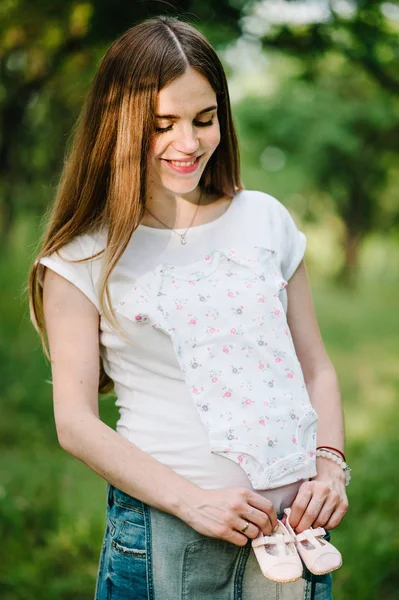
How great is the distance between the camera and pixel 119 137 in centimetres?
163

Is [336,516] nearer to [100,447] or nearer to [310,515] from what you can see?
[310,515]

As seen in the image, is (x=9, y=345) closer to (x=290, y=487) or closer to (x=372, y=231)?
(x=290, y=487)

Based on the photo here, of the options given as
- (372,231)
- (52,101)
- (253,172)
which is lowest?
(372,231)

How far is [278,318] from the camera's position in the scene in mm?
1649

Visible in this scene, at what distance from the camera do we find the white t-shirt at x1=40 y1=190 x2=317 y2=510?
154 centimetres

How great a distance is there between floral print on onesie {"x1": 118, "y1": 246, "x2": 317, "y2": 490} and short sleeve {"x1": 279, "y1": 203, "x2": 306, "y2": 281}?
11 centimetres

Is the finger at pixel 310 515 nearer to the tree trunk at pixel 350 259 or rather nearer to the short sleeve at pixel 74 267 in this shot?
the short sleeve at pixel 74 267

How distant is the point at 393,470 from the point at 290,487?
309cm

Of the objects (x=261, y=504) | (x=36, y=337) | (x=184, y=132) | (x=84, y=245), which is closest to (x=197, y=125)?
(x=184, y=132)

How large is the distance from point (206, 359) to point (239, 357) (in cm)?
7

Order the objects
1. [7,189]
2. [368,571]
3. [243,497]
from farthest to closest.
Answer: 1. [7,189]
2. [368,571]
3. [243,497]

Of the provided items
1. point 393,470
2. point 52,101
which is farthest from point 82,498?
point 52,101

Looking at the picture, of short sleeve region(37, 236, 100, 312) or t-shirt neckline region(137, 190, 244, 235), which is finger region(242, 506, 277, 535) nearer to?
short sleeve region(37, 236, 100, 312)

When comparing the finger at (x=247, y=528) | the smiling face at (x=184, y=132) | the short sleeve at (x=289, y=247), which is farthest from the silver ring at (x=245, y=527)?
the smiling face at (x=184, y=132)
